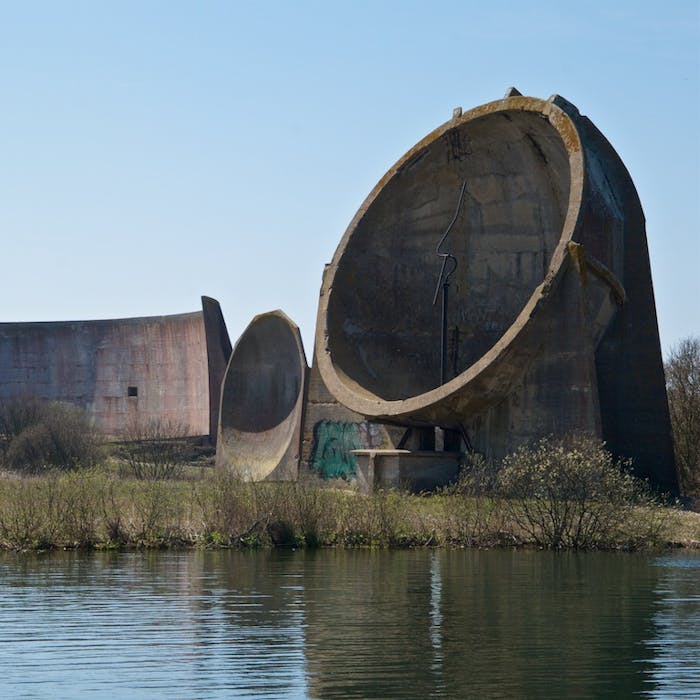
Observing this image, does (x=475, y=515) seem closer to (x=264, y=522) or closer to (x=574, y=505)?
(x=574, y=505)

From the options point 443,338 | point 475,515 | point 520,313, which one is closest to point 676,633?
point 475,515

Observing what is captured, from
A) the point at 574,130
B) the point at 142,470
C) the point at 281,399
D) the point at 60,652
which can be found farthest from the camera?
the point at 281,399

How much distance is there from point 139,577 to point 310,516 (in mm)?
3744

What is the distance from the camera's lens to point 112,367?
133ft

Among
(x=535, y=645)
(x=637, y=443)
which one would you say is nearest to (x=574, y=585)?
(x=535, y=645)

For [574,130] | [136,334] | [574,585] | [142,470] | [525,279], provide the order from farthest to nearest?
[136,334], [142,470], [525,279], [574,130], [574,585]

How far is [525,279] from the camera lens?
25.9m

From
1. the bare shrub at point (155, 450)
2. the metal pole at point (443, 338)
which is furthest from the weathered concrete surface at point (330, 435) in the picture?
the metal pole at point (443, 338)

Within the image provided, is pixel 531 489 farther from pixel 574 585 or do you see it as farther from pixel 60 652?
pixel 60 652

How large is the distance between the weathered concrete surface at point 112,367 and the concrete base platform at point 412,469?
45.3 feet

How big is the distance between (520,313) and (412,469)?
3034 mm

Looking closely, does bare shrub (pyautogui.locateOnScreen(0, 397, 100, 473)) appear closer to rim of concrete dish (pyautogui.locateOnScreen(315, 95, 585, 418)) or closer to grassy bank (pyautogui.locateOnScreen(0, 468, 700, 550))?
rim of concrete dish (pyautogui.locateOnScreen(315, 95, 585, 418))

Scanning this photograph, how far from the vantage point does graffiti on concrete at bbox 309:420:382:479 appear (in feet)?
94.3

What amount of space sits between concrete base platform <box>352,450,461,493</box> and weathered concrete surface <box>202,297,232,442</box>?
1237 centimetres
